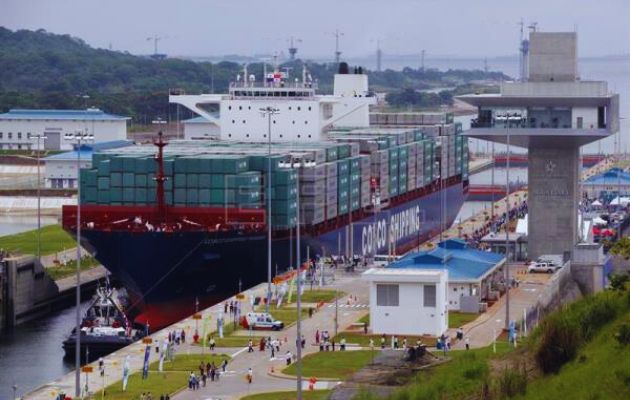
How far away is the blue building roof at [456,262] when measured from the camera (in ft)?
190

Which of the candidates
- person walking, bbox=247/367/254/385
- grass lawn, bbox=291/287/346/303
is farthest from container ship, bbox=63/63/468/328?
person walking, bbox=247/367/254/385

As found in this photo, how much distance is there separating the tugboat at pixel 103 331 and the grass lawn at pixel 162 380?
8649 millimetres

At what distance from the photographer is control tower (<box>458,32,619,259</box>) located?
6806 cm

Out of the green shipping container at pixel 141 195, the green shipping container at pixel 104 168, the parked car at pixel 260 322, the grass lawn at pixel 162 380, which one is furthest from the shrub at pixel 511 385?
the green shipping container at pixel 104 168

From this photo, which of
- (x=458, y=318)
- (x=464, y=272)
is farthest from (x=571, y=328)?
(x=464, y=272)

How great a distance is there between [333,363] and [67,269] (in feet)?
111

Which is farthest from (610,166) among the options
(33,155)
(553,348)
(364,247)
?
(553,348)

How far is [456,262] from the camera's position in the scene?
60.1 m

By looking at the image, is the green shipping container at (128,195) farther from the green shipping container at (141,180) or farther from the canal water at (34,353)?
the canal water at (34,353)

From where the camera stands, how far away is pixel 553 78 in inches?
2712

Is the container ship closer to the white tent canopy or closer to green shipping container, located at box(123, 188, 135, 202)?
green shipping container, located at box(123, 188, 135, 202)

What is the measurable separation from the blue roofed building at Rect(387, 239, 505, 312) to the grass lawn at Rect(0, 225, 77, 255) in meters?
25.1

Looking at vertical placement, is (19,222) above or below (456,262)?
below

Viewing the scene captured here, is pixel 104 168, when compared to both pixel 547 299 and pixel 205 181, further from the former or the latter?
pixel 547 299
